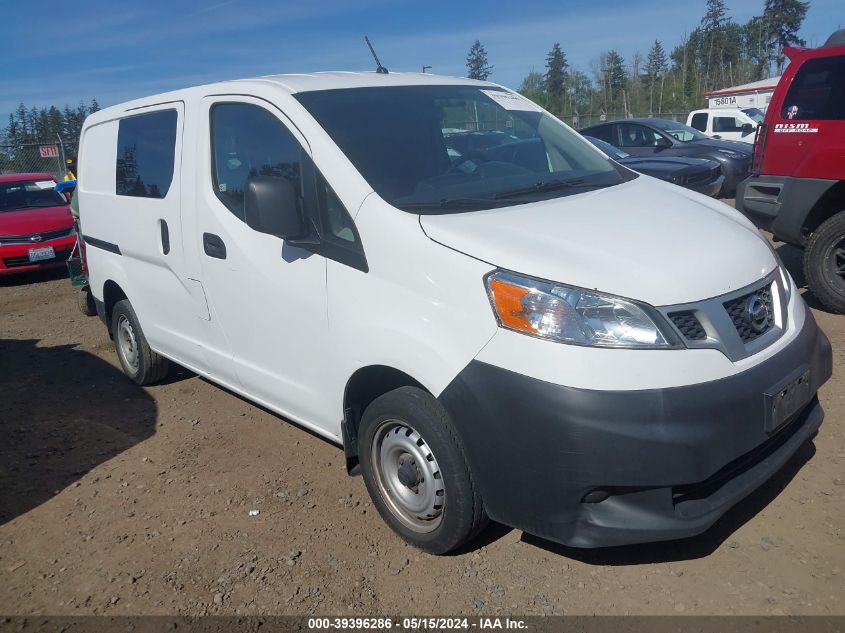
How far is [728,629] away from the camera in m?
2.52

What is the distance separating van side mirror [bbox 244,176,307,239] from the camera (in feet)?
10.0

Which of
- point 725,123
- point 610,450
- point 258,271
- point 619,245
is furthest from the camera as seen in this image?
point 725,123

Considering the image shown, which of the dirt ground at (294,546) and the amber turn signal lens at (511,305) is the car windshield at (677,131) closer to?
the dirt ground at (294,546)

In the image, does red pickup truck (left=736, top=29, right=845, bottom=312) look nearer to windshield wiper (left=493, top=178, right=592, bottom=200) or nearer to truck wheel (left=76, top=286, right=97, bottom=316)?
windshield wiper (left=493, top=178, right=592, bottom=200)

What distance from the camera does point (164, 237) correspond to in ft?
14.0

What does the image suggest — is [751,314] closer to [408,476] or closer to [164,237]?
[408,476]

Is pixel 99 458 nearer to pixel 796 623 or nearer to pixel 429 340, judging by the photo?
pixel 429 340

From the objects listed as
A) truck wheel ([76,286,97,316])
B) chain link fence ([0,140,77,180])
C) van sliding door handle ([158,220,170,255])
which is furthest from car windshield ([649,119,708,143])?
chain link fence ([0,140,77,180])

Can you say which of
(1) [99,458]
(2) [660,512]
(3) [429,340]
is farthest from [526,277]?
(1) [99,458]

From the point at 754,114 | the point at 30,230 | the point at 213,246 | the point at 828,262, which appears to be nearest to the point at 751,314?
the point at 213,246

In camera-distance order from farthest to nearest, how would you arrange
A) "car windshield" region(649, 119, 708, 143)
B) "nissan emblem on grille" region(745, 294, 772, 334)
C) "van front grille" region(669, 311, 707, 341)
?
"car windshield" region(649, 119, 708, 143) → "nissan emblem on grille" region(745, 294, 772, 334) → "van front grille" region(669, 311, 707, 341)

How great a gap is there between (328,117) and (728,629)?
8.79 ft

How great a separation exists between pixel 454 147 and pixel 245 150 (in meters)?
1.09

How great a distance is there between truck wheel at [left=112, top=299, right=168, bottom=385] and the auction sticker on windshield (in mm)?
2922
